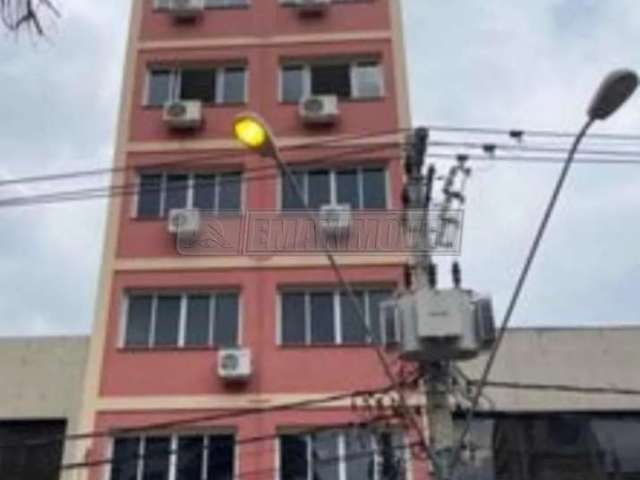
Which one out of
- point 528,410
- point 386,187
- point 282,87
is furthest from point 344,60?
point 528,410

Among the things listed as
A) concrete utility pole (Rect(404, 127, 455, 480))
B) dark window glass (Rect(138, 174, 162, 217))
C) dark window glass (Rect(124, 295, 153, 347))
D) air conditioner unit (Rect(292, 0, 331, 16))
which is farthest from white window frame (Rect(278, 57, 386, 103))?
concrete utility pole (Rect(404, 127, 455, 480))

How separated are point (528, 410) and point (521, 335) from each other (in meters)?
1.29

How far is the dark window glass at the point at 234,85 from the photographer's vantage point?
56.5ft

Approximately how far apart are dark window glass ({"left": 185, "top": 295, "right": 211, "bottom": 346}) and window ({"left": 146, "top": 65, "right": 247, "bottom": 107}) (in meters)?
3.83

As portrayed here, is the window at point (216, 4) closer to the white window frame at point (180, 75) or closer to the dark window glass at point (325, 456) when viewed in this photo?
the white window frame at point (180, 75)

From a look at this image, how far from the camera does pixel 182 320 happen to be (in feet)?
49.4

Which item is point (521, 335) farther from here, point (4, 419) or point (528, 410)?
point (4, 419)

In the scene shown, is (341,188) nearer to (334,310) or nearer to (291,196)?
(291,196)

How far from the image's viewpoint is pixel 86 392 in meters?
14.3

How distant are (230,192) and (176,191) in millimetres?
908

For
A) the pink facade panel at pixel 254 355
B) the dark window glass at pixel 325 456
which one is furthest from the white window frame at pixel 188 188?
the dark window glass at pixel 325 456

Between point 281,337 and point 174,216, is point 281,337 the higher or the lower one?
the lower one

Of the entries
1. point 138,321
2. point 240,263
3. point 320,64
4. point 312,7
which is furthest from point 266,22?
point 138,321

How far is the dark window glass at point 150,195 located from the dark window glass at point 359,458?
194 inches
